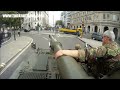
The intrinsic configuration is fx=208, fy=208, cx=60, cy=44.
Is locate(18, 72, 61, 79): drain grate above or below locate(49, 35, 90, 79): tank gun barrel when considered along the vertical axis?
below

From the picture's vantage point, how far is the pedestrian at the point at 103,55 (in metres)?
2.92

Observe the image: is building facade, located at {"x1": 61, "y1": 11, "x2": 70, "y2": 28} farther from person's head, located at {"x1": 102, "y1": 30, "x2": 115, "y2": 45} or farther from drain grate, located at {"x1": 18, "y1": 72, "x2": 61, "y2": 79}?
drain grate, located at {"x1": 18, "y1": 72, "x2": 61, "y2": 79}

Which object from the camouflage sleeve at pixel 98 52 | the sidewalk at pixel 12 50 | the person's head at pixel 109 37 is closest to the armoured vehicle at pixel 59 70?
the camouflage sleeve at pixel 98 52

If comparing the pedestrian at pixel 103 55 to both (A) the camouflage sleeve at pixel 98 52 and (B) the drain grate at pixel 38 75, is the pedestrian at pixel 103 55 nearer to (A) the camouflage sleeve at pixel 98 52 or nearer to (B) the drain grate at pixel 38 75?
(A) the camouflage sleeve at pixel 98 52

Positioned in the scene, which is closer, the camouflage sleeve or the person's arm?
the person's arm

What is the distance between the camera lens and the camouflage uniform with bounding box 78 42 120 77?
292 cm

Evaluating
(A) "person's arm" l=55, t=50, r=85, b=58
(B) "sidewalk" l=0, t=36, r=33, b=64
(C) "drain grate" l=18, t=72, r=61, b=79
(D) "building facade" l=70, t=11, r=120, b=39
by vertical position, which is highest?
(D) "building facade" l=70, t=11, r=120, b=39

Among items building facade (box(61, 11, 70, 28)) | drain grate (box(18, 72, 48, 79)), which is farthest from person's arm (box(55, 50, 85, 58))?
drain grate (box(18, 72, 48, 79))

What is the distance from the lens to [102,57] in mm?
2990

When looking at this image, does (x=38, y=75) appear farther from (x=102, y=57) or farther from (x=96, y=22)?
(x=96, y=22)

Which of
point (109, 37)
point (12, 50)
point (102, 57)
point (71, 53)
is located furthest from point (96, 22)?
point (12, 50)
